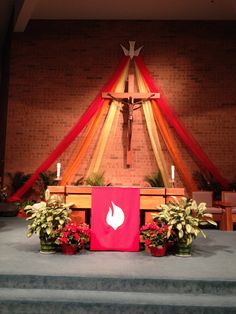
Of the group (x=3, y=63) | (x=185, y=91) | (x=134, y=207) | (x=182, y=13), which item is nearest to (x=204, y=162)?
(x=185, y=91)

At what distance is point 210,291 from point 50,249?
1.79 meters

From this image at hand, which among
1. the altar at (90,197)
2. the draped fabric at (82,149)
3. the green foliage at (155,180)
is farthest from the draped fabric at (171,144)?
the altar at (90,197)

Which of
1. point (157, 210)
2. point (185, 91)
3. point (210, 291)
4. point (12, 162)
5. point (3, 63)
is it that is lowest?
point (210, 291)

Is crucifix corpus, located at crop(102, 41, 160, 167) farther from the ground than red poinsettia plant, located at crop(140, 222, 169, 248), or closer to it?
farther from the ground

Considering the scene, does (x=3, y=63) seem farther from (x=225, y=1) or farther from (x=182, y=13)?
(x=225, y=1)

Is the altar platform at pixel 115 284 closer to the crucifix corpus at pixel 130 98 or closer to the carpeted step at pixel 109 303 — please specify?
the carpeted step at pixel 109 303

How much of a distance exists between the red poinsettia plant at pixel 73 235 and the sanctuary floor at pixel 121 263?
132mm

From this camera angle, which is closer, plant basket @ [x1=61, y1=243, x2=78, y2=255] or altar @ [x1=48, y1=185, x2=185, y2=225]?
plant basket @ [x1=61, y1=243, x2=78, y2=255]

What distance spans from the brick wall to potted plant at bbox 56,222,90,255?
3571 millimetres

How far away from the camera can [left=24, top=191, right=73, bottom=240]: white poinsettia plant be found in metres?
3.80

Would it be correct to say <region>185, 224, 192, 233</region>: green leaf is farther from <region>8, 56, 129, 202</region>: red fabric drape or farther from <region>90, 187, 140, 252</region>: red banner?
<region>8, 56, 129, 202</region>: red fabric drape

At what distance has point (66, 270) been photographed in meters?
3.14

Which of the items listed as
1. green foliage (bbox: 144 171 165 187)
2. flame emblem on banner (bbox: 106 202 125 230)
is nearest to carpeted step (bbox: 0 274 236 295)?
flame emblem on banner (bbox: 106 202 125 230)

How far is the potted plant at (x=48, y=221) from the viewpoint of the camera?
3.80m
